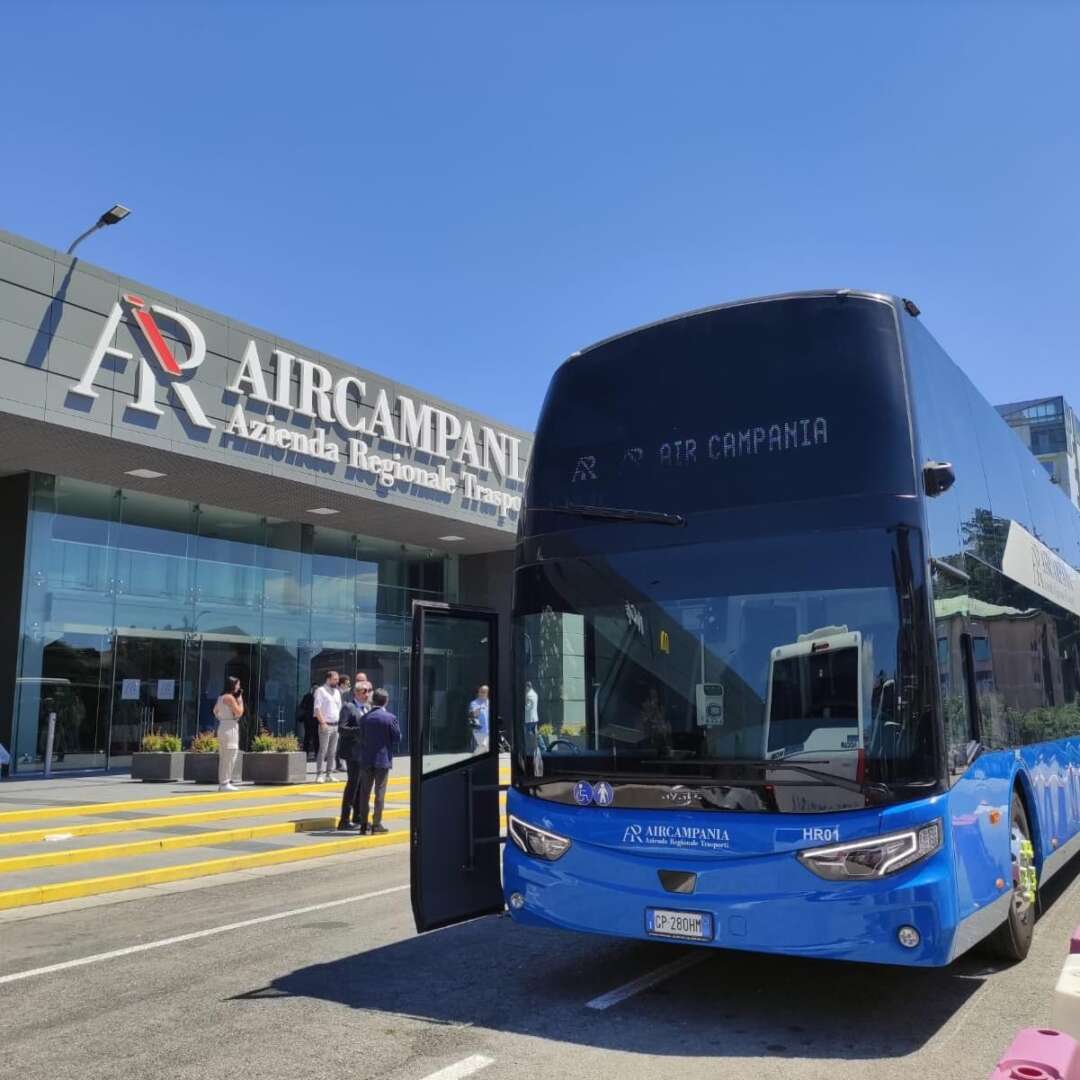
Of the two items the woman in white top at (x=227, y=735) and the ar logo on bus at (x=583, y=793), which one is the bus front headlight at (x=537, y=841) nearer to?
the ar logo on bus at (x=583, y=793)

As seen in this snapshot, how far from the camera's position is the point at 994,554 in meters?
6.70

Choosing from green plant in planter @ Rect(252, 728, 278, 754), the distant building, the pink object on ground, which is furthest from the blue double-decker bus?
the distant building

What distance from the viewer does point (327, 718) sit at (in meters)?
18.9

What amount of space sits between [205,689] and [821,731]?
20366 millimetres

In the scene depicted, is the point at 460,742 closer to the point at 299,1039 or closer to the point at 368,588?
the point at 299,1039

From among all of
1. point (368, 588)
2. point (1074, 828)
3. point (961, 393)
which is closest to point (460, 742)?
point (961, 393)

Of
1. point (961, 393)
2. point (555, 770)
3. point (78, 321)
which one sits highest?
point (78, 321)

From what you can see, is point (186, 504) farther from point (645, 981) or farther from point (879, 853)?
point (879, 853)

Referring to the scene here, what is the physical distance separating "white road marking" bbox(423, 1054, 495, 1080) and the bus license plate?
3.39 ft

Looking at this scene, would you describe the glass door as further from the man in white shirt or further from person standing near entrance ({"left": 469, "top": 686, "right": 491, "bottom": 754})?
person standing near entrance ({"left": 469, "top": 686, "right": 491, "bottom": 754})

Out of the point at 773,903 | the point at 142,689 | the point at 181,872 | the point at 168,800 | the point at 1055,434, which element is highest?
the point at 1055,434

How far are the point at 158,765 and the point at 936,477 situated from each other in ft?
56.5

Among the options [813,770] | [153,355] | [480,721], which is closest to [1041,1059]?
[813,770]

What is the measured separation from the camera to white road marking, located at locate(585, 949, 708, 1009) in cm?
555
